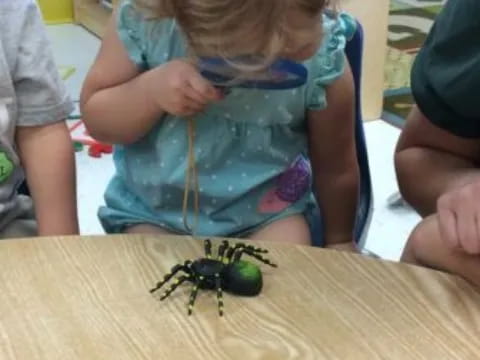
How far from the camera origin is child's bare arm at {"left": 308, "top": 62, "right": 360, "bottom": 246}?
3.72 ft

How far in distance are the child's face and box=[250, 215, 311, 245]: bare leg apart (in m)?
0.33

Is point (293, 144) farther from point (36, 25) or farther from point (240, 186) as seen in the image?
point (36, 25)

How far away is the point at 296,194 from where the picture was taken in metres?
1.18

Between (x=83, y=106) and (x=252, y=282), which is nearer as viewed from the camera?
(x=252, y=282)

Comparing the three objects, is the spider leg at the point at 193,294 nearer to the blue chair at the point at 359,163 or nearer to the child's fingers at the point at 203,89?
the child's fingers at the point at 203,89

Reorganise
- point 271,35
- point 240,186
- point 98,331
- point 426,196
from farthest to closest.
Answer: point 240,186
point 426,196
point 271,35
point 98,331

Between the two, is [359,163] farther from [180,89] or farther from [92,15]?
[92,15]

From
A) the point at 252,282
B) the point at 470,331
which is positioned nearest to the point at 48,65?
the point at 252,282

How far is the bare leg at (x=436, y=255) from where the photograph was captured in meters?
0.75

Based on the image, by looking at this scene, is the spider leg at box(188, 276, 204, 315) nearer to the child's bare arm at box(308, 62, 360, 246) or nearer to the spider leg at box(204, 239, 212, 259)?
the spider leg at box(204, 239, 212, 259)

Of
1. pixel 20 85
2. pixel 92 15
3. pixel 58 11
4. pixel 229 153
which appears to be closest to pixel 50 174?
pixel 20 85

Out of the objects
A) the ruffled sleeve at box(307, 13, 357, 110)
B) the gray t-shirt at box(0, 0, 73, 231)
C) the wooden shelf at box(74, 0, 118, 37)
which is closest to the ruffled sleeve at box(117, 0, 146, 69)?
the gray t-shirt at box(0, 0, 73, 231)

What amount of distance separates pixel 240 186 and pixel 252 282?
0.44 meters

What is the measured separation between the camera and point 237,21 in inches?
30.2
